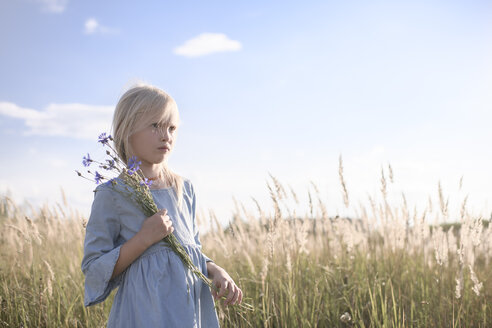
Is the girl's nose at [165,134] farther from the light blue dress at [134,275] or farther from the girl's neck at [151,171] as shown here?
the light blue dress at [134,275]

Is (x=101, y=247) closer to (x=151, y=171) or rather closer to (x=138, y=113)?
(x=151, y=171)

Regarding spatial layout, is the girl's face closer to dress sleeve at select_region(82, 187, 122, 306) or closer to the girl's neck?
the girl's neck

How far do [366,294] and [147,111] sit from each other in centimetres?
229

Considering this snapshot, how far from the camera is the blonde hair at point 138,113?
1815 millimetres

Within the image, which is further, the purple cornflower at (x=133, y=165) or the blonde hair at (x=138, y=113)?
the blonde hair at (x=138, y=113)

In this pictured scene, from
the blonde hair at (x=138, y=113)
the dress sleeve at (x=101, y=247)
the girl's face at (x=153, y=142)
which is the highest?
the blonde hair at (x=138, y=113)

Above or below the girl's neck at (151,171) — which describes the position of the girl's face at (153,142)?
above

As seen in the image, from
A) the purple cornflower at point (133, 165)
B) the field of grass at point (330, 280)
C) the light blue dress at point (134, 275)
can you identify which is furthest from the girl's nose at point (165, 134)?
the field of grass at point (330, 280)

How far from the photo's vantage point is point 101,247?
1713 mm

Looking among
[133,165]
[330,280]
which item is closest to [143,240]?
[133,165]

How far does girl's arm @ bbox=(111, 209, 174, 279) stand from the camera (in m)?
1.65

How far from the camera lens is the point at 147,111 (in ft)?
5.98

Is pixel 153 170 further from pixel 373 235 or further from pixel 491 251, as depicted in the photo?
pixel 491 251

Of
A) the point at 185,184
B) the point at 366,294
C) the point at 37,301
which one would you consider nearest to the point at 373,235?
the point at 366,294
